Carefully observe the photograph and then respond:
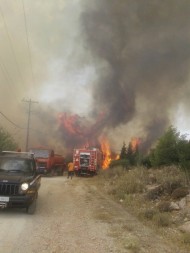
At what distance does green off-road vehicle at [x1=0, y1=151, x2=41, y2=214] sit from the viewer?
37.1 feet

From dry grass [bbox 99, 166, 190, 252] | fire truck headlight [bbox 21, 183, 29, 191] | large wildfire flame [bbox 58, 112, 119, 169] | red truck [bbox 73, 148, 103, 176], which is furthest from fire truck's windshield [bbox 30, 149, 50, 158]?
fire truck headlight [bbox 21, 183, 29, 191]

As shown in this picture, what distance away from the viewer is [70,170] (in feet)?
105

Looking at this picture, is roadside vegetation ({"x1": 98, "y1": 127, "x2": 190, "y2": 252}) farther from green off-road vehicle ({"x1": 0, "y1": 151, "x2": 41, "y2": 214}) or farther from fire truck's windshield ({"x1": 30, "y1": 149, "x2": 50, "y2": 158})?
fire truck's windshield ({"x1": 30, "y1": 149, "x2": 50, "y2": 158})

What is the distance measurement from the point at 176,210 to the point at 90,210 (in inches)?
120

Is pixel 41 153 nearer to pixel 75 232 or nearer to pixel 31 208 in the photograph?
pixel 31 208

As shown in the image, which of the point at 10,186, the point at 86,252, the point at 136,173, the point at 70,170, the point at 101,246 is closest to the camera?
the point at 86,252

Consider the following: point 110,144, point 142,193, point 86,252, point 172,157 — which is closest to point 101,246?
point 86,252

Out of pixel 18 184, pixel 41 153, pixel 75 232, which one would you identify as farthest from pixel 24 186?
pixel 41 153

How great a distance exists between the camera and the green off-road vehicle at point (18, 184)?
1132cm

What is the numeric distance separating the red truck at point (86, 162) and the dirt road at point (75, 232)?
2244cm

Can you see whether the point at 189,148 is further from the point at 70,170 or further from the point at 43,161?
the point at 43,161

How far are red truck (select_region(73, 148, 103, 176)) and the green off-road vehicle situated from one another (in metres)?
23.3

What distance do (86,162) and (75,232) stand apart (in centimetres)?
2719

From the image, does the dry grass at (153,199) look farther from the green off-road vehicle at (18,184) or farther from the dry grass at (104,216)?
the green off-road vehicle at (18,184)
